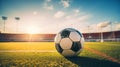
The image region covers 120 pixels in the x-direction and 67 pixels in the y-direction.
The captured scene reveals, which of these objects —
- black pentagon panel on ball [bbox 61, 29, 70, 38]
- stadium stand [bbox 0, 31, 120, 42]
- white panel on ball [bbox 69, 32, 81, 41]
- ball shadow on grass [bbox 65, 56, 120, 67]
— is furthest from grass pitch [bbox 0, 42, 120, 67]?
stadium stand [bbox 0, 31, 120, 42]

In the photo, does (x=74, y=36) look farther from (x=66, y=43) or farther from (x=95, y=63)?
(x=95, y=63)

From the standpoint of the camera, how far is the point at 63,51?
6.48 metres

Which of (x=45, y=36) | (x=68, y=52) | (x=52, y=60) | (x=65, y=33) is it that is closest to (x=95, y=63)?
(x=68, y=52)

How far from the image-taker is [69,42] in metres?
6.34

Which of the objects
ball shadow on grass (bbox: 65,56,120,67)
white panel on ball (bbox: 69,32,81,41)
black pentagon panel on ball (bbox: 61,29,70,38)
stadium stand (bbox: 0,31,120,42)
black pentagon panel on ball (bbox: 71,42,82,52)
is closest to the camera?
ball shadow on grass (bbox: 65,56,120,67)

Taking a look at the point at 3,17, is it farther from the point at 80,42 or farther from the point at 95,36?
the point at 80,42

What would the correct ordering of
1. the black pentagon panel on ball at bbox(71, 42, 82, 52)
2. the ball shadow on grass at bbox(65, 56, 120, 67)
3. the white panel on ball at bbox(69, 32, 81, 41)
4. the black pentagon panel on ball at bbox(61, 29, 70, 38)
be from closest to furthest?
the ball shadow on grass at bbox(65, 56, 120, 67)
the black pentagon panel on ball at bbox(71, 42, 82, 52)
the white panel on ball at bbox(69, 32, 81, 41)
the black pentagon panel on ball at bbox(61, 29, 70, 38)

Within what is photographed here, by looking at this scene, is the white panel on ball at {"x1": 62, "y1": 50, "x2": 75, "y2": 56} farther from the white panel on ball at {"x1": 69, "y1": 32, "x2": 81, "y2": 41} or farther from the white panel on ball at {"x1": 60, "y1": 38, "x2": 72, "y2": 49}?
the white panel on ball at {"x1": 69, "y1": 32, "x2": 81, "y2": 41}

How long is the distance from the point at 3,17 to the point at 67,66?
6457cm

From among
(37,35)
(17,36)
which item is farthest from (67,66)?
(37,35)

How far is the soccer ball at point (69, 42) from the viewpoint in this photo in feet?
20.7

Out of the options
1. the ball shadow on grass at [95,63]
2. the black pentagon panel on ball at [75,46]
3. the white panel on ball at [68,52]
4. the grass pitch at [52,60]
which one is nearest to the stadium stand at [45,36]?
the grass pitch at [52,60]

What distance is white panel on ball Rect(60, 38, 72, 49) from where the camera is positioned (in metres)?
6.33

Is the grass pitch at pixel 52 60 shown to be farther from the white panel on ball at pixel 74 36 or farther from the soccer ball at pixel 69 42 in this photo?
the white panel on ball at pixel 74 36
